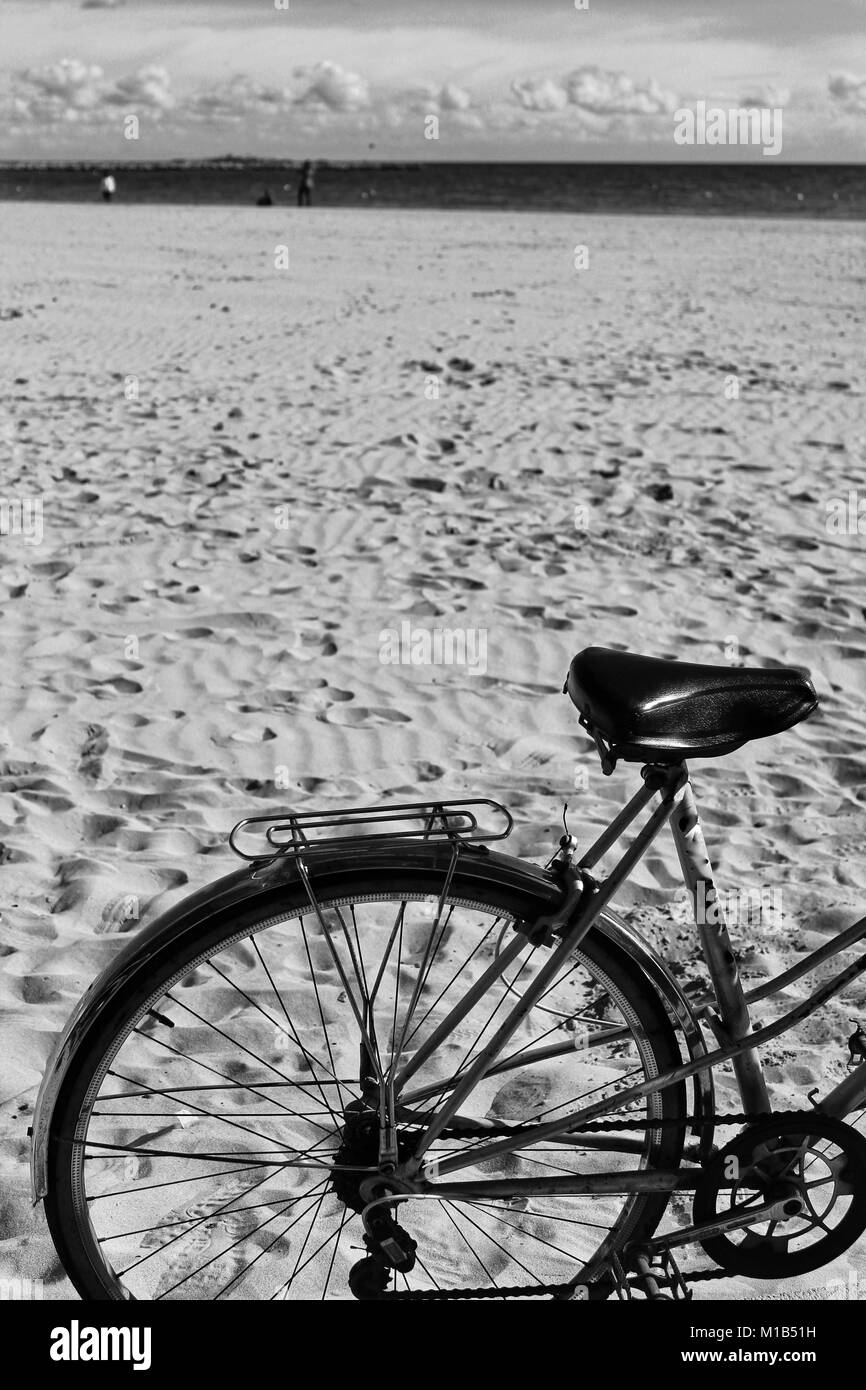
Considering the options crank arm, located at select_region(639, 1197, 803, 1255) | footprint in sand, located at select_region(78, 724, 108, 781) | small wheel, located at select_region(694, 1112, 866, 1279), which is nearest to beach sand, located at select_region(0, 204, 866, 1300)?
footprint in sand, located at select_region(78, 724, 108, 781)

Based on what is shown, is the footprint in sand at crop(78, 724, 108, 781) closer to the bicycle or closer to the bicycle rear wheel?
the bicycle rear wheel

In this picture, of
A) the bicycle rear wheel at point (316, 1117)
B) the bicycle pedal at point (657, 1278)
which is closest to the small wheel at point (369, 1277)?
the bicycle rear wheel at point (316, 1117)

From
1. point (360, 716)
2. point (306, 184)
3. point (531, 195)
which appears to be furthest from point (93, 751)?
point (531, 195)

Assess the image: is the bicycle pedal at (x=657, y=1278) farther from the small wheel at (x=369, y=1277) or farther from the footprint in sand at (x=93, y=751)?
the footprint in sand at (x=93, y=751)

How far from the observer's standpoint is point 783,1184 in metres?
2.38

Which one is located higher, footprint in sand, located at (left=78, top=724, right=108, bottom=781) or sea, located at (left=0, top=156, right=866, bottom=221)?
sea, located at (left=0, top=156, right=866, bottom=221)

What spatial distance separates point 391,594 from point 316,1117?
3.66 m

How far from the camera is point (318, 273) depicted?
1997 centimetres

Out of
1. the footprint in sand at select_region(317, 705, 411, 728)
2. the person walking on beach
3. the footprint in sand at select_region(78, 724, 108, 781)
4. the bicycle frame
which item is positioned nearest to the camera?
the bicycle frame

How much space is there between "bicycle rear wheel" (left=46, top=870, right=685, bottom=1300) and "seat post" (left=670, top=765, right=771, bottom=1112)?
110mm

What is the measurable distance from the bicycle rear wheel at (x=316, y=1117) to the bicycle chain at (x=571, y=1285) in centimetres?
1

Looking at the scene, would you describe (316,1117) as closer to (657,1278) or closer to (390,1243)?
(390,1243)

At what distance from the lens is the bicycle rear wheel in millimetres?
2289

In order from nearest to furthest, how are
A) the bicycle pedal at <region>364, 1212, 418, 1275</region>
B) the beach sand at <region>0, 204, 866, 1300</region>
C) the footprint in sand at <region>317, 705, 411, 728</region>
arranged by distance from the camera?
the bicycle pedal at <region>364, 1212, 418, 1275</region> → the beach sand at <region>0, 204, 866, 1300</region> → the footprint in sand at <region>317, 705, 411, 728</region>
